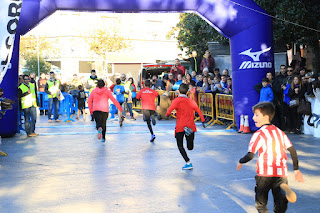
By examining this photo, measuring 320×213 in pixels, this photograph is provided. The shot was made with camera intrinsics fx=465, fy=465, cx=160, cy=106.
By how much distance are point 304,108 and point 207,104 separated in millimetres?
5254

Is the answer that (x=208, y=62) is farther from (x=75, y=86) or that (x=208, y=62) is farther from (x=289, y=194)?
(x=289, y=194)

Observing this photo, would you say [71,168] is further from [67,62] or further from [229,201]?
[67,62]

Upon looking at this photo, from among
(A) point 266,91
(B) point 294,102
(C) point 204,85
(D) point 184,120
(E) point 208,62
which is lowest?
(D) point 184,120

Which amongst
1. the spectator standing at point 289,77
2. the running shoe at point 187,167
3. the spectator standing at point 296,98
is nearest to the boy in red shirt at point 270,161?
the running shoe at point 187,167

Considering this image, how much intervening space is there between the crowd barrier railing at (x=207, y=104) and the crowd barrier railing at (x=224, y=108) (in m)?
0.27

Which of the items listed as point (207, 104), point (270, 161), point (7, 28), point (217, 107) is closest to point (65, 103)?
point (207, 104)

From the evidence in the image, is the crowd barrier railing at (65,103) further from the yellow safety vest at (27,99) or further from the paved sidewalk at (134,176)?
the paved sidewalk at (134,176)

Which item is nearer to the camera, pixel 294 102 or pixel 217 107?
pixel 294 102

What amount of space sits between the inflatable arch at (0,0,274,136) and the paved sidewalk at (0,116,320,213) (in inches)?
55.7

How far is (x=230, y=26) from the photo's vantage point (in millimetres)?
14406

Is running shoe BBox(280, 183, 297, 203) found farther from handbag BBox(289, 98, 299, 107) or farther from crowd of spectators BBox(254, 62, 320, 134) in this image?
handbag BBox(289, 98, 299, 107)

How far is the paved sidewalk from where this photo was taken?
639 centimetres

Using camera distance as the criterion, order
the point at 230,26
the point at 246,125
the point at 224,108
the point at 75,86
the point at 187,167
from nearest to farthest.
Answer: the point at 187,167 < the point at 246,125 < the point at 230,26 < the point at 224,108 < the point at 75,86

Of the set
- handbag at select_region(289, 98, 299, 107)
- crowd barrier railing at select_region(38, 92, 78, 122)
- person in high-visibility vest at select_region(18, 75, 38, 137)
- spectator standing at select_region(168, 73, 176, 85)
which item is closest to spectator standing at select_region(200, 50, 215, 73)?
spectator standing at select_region(168, 73, 176, 85)
